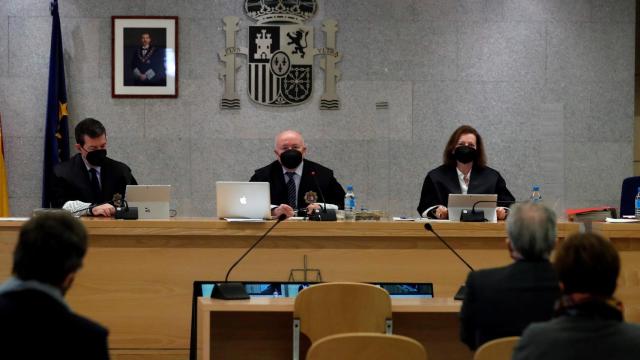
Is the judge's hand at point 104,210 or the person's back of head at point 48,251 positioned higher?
the person's back of head at point 48,251

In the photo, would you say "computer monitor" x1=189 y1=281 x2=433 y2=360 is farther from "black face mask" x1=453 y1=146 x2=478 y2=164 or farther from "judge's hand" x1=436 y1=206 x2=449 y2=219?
"black face mask" x1=453 y1=146 x2=478 y2=164

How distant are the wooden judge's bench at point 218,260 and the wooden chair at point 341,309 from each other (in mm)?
1143

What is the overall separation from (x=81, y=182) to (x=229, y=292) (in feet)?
7.88

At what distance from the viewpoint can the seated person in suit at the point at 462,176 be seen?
6.46 m

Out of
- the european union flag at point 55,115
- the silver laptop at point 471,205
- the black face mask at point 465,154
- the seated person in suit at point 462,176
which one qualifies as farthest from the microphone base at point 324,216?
the european union flag at point 55,115

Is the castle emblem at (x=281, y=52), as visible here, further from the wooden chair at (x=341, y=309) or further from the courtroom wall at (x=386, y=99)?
the wooden chair at (x=341, y=309)

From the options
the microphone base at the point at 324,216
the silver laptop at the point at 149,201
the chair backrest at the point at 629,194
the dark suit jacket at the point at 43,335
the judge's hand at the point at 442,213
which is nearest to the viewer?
the dark suit jacket at the point at 43,335

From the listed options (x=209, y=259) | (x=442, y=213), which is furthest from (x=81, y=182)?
(x=442, y=213)

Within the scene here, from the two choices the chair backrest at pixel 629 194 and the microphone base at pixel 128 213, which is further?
the chair backrest at pixel 629 194

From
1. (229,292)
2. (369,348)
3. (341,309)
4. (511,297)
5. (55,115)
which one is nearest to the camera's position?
(369,348)

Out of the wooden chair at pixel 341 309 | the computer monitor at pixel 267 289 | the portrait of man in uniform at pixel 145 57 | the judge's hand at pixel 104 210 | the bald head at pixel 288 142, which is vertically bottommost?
the computer monitor at pixel 267 289

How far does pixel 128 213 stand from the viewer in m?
5.41

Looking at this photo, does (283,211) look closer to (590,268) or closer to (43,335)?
(590,268)

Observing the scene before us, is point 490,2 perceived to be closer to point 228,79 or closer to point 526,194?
point 526,194
